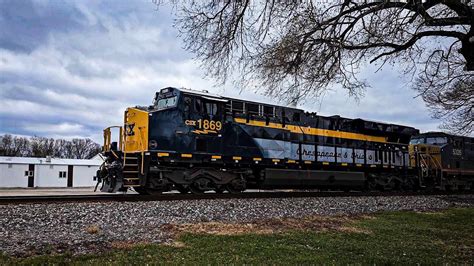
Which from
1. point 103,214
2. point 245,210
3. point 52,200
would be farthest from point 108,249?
point 52,200

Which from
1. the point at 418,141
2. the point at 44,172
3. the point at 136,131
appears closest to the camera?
→ the point at 136,131

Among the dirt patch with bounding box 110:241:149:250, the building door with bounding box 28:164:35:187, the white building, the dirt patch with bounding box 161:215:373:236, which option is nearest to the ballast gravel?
the dirt patch with bounding box 110:241:149:250

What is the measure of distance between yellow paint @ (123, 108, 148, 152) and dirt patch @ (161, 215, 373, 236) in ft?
19.0

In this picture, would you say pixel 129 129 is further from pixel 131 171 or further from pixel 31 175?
pixel 31 175

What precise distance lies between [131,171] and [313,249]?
8260mm

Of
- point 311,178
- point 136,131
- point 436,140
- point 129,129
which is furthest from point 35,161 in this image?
point 436,140

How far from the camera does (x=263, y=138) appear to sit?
17.3 meters

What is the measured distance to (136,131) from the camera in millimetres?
14688

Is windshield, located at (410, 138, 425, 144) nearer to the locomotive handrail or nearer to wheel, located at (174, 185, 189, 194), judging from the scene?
wheel, located at (174, 185, 189, 194)

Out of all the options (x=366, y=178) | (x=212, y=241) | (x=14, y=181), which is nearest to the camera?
(x=212, y=241)

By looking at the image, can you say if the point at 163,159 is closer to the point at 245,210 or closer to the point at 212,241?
the point at 245,210

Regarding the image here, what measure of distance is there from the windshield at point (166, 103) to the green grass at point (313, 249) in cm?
798

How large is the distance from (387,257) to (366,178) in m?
16.1

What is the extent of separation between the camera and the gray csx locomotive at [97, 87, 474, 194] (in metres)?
14.2
